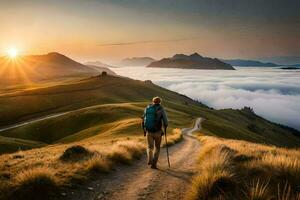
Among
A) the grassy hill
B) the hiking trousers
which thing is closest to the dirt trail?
the hiking trousers

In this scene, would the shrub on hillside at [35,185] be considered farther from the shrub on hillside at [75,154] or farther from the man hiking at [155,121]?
the man hiking at [155,121]

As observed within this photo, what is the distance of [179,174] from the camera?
48.6 feet

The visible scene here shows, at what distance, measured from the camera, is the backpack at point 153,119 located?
16.3 metres

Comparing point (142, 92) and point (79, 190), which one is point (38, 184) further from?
point (142, 92)

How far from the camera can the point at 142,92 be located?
176 meters

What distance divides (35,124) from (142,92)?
93657 millimetres

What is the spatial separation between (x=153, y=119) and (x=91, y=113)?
2934 inches

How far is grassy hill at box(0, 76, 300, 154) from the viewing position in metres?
69.4

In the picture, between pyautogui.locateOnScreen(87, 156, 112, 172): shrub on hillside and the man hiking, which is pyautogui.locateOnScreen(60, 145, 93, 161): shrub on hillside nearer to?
pyautogui.locateOnScreen(87, 156, 112, 172): shrub on hillside

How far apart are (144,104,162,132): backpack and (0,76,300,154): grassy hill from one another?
106 ft

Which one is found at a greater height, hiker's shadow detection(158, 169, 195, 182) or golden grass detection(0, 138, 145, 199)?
golden grass detection(0, 138, 145, 199)

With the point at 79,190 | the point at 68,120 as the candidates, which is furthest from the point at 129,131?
the point at 79,190

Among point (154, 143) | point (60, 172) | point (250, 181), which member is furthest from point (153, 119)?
point (250, 181)

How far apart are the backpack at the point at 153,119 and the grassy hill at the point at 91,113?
32.4m
